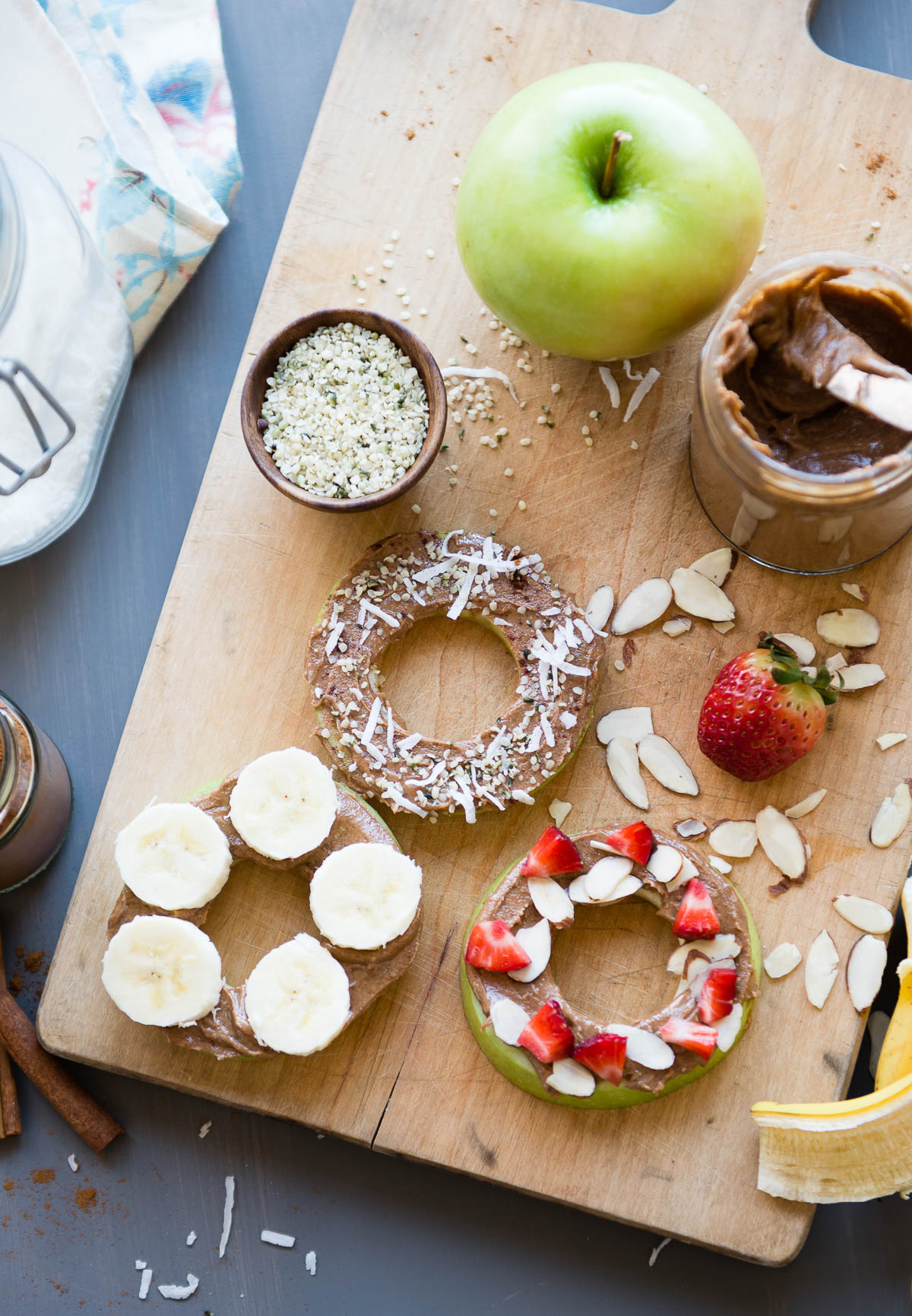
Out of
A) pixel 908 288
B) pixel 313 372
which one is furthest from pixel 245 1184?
pixel 908 288

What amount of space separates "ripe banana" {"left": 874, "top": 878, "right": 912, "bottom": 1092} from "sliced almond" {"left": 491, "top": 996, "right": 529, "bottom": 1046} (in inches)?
23.7

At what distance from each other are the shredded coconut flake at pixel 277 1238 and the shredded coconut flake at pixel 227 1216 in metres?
0.06

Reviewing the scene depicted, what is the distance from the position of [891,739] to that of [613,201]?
0.99m

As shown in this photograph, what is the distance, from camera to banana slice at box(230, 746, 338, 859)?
172cm

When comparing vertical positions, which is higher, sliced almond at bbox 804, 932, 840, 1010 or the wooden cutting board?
the wooden cutting board

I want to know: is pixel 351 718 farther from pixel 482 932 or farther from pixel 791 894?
pixel 791 894

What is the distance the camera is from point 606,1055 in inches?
65.3

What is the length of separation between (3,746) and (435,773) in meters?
0.72

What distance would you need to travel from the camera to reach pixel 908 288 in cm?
154

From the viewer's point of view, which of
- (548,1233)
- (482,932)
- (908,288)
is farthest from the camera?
(548,1233)

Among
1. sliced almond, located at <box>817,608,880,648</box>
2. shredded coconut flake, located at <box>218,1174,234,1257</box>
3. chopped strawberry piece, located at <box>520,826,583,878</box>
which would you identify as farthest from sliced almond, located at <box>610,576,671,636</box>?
shredded coconut flake, located at <box>218,1174,234,1257</box>

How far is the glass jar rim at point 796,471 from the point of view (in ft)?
4.95

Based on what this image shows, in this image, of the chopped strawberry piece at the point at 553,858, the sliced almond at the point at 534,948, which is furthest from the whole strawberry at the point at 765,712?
the sliced almond at the point at 534,948

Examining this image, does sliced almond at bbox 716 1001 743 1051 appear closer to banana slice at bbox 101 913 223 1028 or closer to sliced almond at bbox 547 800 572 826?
sliced almond at bbox 547 800 572 826
